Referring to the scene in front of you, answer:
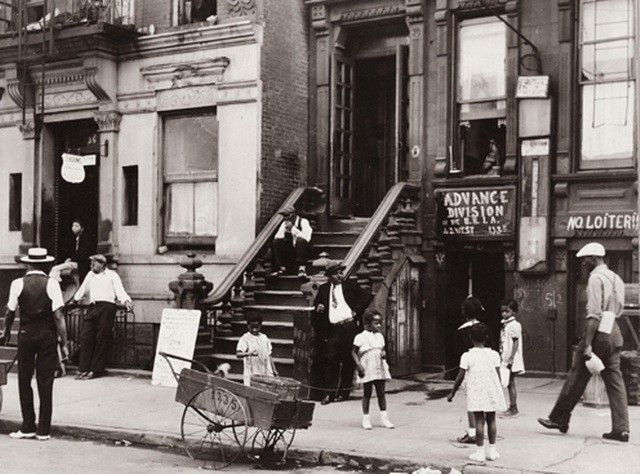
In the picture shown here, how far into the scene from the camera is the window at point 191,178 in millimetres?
18156

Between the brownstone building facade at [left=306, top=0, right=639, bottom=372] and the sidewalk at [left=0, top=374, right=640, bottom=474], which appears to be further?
the brownstone building facade at [left=306, top=0, right=639, bottom=372]

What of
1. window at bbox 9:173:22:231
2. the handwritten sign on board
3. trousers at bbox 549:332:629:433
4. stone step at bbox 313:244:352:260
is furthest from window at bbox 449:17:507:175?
window at bbox 9:173:22:231

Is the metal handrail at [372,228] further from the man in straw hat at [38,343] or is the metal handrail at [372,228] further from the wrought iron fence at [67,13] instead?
the wrought iron fence at [67,13]

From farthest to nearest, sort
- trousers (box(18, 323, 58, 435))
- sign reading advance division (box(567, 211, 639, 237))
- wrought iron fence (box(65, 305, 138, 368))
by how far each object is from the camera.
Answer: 1. wrought iron fence (box(65, 305, 138, 368))
2. sign reading advance division (box(567, 211, 639, 237))
3. trousers (box(18, 323, 58, 435))

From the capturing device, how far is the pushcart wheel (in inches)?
379

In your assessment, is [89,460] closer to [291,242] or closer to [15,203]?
[291,242]

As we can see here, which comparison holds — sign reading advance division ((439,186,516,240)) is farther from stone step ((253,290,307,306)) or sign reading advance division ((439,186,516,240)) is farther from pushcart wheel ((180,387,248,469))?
pushcart wheel ((180,387,248,469))

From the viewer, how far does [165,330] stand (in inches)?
614

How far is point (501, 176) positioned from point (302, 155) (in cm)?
395

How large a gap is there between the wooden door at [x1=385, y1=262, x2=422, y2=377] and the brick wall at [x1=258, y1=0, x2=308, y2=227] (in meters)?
2.82

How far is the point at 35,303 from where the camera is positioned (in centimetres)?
1138

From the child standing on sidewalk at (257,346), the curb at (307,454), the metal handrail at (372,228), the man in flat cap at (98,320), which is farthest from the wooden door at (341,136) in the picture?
the curb at (307,454)

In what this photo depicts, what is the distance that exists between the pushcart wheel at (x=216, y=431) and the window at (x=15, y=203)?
10457mm

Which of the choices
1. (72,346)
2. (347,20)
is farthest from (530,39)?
(72,346)
